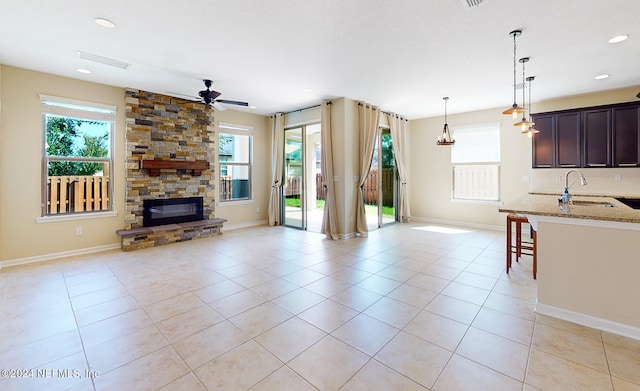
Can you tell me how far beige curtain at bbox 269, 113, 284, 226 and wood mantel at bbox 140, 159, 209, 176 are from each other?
171cm

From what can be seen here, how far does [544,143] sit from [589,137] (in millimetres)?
660

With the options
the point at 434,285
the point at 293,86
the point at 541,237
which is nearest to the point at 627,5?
the point at 541,237

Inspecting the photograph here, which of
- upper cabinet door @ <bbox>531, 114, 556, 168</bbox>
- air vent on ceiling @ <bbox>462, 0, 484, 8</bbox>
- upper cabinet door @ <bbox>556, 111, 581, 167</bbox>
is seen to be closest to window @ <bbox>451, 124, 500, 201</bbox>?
upper cabinet door @ <bbox>531, 114, 556, 168</bbox>

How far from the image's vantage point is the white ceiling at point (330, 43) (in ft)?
8.57

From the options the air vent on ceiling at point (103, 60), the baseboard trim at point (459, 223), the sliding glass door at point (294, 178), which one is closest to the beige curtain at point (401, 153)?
the baseboard trim at point (459, 223)

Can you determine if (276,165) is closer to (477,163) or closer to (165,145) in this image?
(165,145)

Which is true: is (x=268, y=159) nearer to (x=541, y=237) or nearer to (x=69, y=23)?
(x=69, y=23)

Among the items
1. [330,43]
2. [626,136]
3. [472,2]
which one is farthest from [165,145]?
[626,136]

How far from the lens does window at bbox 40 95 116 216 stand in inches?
172

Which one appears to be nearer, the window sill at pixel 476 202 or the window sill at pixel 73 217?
the window sill at pixel 73 217

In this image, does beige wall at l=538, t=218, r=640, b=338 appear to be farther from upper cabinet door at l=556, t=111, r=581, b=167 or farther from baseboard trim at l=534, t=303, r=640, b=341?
upper cabinet door at l=556, t=111, r=581, b=167

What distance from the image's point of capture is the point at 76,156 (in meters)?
4.60

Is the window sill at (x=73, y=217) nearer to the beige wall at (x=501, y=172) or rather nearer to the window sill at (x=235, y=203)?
the window sill at (x=235, y=203)

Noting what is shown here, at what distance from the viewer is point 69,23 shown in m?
2.88
